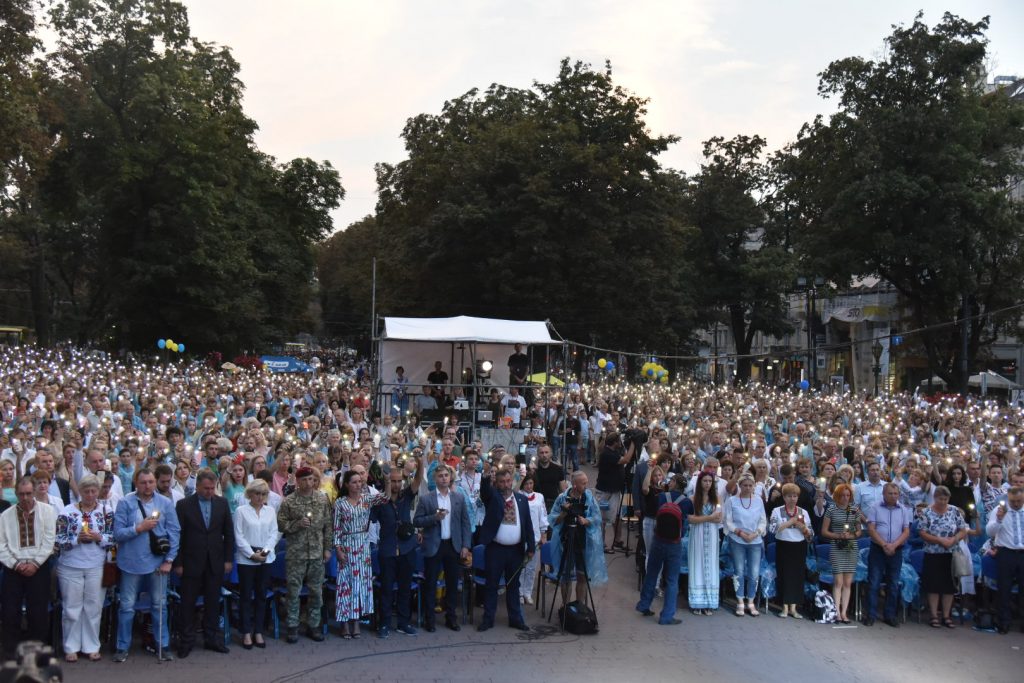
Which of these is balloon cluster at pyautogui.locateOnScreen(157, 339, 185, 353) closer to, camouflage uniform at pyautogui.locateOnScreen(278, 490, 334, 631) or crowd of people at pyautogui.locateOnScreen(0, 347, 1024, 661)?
crowd of people at pyautogui.locateOnScreen(0, 347, 1024, 661)

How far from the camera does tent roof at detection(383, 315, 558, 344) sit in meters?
18.2

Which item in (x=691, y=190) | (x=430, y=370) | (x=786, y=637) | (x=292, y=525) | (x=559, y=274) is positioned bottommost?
(x=786, y=637)

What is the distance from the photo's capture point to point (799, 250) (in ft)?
126

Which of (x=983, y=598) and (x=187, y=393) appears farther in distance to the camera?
(x=187, y=393)

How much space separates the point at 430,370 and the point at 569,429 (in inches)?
142

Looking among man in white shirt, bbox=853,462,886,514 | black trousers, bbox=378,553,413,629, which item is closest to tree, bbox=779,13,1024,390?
man in white shirt, bbox=853,462,886,514

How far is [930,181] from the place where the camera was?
32562 millimetres

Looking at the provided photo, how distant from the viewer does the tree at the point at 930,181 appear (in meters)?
32.8

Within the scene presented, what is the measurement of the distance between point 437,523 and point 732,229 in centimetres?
4372

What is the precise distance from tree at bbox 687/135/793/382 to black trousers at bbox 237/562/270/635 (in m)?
42.8

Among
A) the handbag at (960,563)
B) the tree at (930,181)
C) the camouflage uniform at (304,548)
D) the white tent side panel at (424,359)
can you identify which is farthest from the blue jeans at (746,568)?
the tree at (930,181)

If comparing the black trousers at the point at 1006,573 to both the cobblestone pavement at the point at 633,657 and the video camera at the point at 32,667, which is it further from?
the video camera at the point at 32,667

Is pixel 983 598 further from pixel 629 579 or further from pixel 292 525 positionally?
pixel 292 525

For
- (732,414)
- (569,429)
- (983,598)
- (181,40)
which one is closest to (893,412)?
(732,414)
